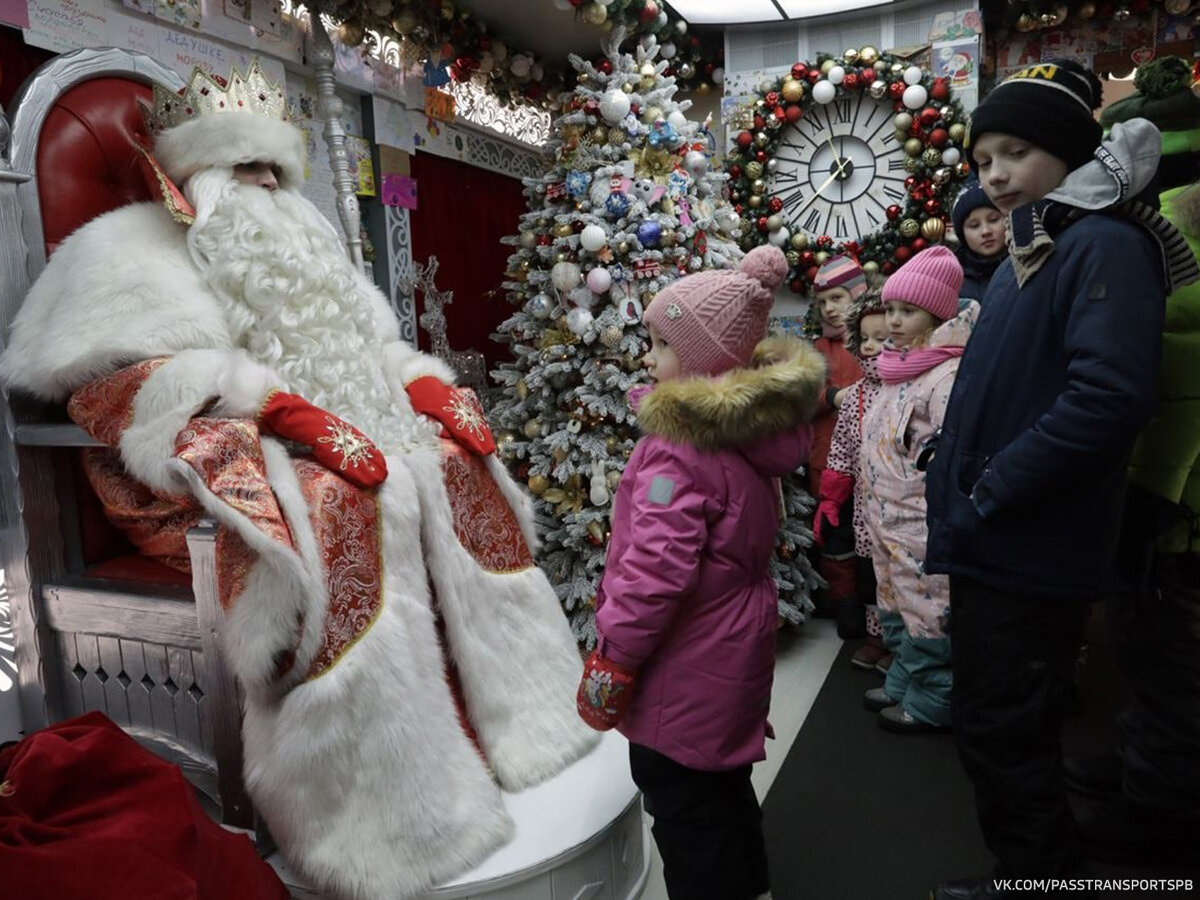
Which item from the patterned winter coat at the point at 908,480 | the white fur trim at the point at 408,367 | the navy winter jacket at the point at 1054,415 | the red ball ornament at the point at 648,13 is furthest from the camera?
the red ball ornament at the point at 648,13

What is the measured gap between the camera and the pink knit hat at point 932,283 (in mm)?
2533

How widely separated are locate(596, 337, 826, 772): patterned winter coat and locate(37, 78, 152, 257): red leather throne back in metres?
1.63

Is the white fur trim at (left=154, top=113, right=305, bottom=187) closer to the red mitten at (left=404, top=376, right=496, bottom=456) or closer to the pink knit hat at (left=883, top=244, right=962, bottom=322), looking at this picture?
the red mitten at (left=404, top=376, right=496, bottom=456)

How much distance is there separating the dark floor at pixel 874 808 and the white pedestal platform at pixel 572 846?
0.39m

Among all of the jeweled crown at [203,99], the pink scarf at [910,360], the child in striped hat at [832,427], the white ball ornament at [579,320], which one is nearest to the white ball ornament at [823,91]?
the child in striped hat at [832,427]

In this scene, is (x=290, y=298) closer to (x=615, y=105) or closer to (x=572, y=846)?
(x=572, y=846)

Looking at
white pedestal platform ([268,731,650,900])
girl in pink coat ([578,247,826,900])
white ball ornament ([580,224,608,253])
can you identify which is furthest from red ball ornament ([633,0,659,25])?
white pedestal platform ([268,731,650,900])

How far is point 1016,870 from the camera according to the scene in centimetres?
163

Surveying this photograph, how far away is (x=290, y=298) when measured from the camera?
2.12 metres

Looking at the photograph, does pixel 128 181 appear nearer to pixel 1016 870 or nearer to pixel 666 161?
pixel 666 161

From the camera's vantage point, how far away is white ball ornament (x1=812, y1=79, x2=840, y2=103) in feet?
14.3

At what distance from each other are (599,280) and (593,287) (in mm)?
45

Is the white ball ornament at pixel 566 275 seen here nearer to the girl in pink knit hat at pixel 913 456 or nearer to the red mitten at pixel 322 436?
the girl in pink knit hat at pixel 913 456

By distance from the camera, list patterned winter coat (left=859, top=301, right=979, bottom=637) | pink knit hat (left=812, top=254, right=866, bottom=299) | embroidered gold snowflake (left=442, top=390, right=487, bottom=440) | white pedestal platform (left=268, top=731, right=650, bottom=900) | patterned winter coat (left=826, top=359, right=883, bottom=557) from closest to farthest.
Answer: white pedestal platform (left=268, top=731, right=650, bottom=900) → embroidered gold snowflake (left=442, top=390, right=487, bottom=440) → patterned winter coat (left=859, top=301, right=979, bottom=637) → patterned winter coat (left=826, top=359, right=883, bottom=557) → pink knit hat (left=812, top=254, right=866, bottom=299)
